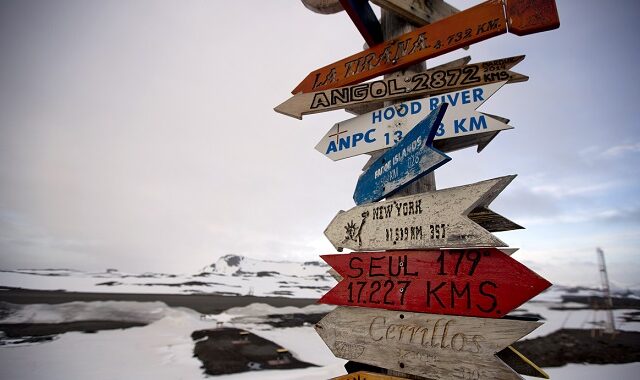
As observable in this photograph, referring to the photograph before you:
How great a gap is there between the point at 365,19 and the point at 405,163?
1.50 metres

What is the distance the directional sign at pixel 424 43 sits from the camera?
7.30 ft

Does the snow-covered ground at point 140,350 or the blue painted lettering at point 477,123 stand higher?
the blue painted lettering at point 477,123

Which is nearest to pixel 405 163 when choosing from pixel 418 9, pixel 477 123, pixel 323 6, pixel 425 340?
pixel 477 123

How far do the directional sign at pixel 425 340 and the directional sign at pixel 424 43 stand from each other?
190 cm

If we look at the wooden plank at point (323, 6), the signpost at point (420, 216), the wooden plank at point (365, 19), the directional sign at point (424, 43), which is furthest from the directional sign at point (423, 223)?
the wooden plank at point (323, 6)

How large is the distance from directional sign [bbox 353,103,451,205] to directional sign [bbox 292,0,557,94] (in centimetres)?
81

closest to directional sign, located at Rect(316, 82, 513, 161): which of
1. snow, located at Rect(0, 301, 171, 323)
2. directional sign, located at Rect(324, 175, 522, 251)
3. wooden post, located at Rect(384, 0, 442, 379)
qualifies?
wooden post, located at Rect(384, 0, 442, 379)

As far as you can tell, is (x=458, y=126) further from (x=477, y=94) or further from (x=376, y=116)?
(x=376, y=116)

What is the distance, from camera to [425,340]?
5.39ft

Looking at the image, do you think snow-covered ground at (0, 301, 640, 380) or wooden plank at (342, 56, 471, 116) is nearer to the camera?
wooden plank at (342, 56, 471, 116)

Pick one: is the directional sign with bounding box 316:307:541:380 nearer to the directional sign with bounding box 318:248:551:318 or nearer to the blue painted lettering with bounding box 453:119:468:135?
the directional sign with bounding box 318:248:551:318

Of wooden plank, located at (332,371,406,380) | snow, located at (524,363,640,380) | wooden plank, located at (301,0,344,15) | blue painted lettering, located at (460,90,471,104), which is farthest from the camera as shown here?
snow, located at (524,363,640,380)

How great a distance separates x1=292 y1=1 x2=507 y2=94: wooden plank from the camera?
2250 millimetres

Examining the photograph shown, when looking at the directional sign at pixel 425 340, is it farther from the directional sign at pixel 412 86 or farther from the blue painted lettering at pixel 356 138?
the directional sign at pixel 412 86
